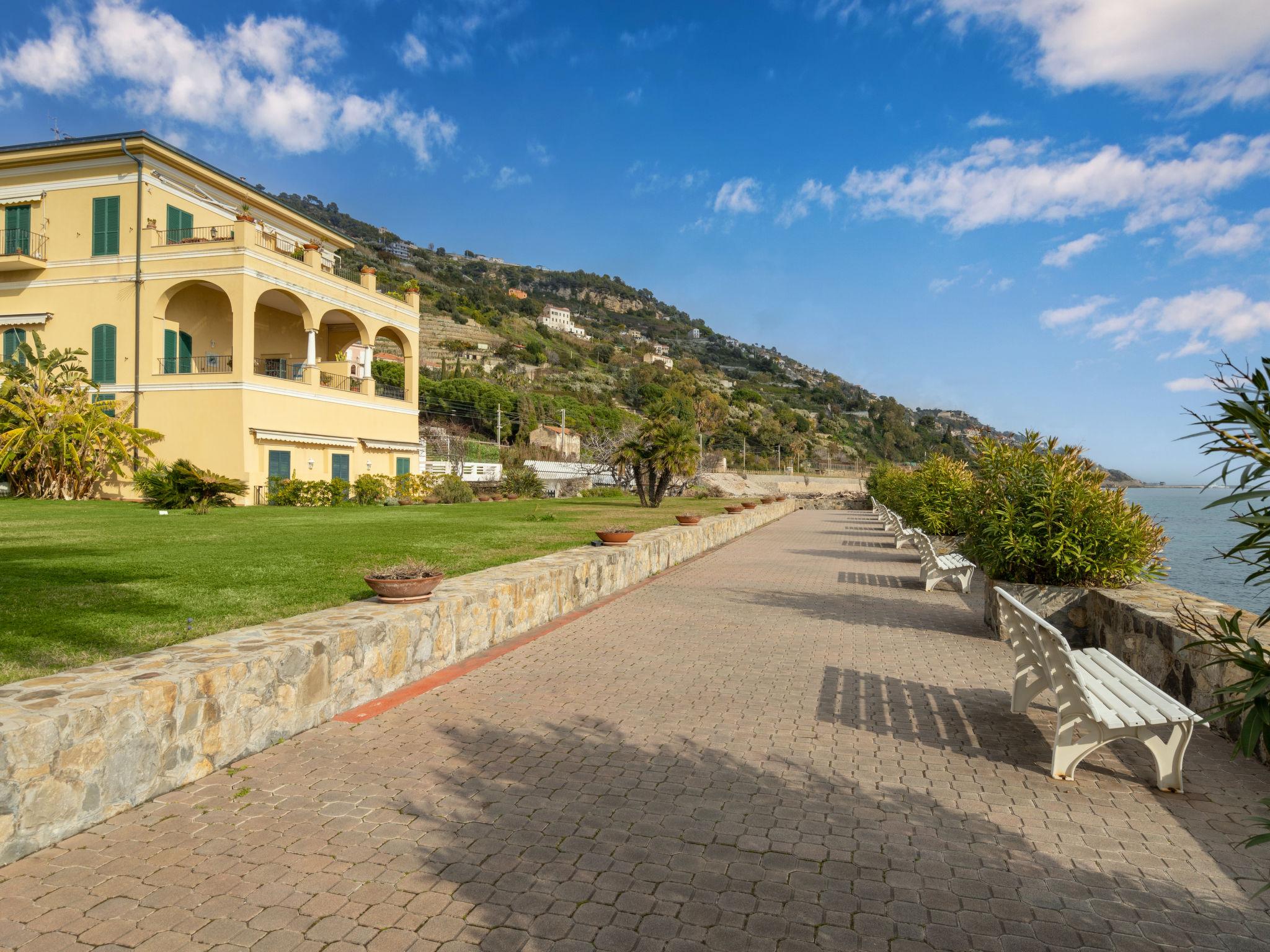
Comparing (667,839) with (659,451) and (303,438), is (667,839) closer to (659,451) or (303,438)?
(659,451)

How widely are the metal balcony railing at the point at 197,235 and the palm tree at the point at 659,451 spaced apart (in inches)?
578

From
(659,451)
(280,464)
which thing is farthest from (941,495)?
(280,464)

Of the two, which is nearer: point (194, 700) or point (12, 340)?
point (194, 700)

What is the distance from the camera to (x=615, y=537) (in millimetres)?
10961

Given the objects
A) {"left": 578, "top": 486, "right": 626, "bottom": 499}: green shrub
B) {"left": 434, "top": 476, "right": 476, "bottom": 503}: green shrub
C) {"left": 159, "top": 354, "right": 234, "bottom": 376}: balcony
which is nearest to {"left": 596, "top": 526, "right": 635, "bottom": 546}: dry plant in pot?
{"left": 434, "top": 476, "right": 476, "bottom": 503}: green shrub

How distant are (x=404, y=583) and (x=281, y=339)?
25239 mm

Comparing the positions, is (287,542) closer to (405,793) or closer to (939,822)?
(405,793)

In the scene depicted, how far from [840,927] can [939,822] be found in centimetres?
108

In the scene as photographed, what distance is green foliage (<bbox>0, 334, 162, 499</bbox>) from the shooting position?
1942cm

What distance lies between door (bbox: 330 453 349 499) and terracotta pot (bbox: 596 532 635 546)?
1688 cm

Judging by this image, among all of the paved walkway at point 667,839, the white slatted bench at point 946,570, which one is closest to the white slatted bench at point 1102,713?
the paved walkway at point 667,839

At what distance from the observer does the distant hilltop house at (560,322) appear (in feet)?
465

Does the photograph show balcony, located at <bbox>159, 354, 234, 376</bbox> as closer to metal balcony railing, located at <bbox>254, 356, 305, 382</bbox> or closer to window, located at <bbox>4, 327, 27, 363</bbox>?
metal balcony railing, located at <bbox>254, 356, 305, 382</bbox>

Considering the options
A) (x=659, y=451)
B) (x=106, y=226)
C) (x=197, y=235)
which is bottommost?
(x=659, y=451)
